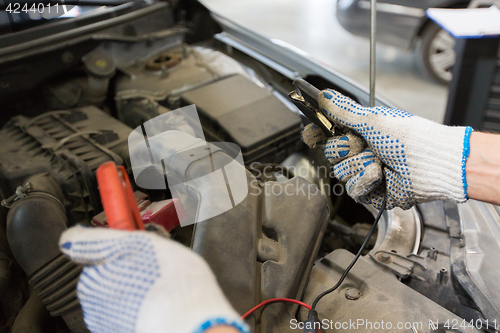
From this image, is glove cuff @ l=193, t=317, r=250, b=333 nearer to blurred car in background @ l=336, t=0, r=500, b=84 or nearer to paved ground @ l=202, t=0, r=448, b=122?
paved ground @ l=202, t=0, r=448, b=122

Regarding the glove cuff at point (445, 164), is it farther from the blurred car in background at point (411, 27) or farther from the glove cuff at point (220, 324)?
the blurred car in background at point (411, 27)

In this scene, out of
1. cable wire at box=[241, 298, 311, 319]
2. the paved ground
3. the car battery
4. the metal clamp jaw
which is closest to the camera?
cable wire at box=[241, 298, 311, 319]

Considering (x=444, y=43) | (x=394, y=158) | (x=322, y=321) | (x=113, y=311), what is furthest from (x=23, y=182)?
(x=444, y=43)

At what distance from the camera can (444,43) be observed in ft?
8.57

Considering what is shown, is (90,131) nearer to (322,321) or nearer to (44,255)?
(44,255)

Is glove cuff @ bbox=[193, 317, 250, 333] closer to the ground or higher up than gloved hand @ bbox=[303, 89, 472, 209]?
higher up

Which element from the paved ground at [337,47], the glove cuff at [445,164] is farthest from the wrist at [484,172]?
the paved ground at [337,47]

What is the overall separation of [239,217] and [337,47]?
340cm

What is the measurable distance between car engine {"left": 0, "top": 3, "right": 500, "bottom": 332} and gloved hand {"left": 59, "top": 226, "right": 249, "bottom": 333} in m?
0.25

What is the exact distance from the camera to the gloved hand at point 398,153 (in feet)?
2.36

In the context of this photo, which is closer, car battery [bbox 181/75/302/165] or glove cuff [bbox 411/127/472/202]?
glove cuff [bbox 411/127/472/202]

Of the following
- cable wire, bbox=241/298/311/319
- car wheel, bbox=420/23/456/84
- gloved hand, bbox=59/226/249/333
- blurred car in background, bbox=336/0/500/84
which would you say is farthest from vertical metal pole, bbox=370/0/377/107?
car wheel, bbox=420/23/456/84

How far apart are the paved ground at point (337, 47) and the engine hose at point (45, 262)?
54.4 inches

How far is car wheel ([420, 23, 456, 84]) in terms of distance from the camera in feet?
8.48
